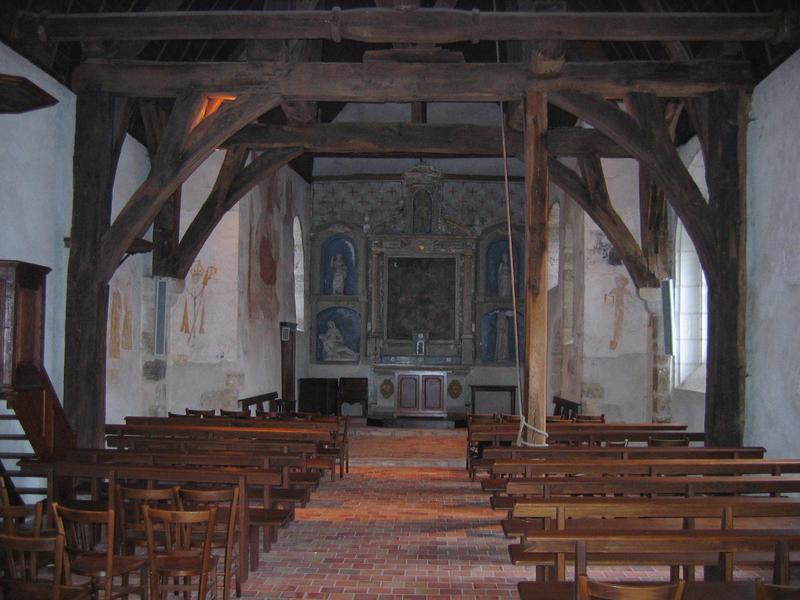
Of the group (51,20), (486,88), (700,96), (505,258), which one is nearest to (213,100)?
(51,20)

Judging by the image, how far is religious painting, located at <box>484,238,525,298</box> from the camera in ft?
58.7

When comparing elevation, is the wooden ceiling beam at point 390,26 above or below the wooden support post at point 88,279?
above

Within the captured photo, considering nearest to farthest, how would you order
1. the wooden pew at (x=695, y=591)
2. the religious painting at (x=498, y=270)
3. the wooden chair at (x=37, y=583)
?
the wooden pew at (x=695, y=591) < the wooden chair at (x=37, y=583) < the religious painting at (x=498, y=270)

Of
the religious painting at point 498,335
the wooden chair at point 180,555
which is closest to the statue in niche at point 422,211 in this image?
the religious painting at point 498,335

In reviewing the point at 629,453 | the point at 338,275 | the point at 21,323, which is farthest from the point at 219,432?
the point at 338,275

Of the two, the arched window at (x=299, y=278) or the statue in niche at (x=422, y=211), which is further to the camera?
the statue in niche at (x=422, y=211)

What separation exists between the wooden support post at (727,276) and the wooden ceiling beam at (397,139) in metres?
2.41

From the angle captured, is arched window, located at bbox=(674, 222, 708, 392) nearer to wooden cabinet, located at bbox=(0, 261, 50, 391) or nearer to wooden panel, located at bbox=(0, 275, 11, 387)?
wooden cabinet, located at bbox=(0, 261, 50, 391)

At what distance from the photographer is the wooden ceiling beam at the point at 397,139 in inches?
400

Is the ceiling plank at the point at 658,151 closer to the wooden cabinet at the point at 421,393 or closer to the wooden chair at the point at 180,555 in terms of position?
the wooden chair at the point at 180,555

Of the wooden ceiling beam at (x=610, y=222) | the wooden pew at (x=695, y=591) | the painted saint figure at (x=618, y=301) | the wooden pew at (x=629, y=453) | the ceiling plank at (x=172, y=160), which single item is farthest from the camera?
the painted saint figure at (x=618, y=301)

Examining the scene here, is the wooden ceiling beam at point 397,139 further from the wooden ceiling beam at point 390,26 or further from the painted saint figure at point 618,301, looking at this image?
the wooden ceiling beam at point 390,26

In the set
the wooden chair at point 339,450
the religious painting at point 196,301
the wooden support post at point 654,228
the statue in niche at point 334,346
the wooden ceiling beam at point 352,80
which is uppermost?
the wooden ceiling beam at point 352,80

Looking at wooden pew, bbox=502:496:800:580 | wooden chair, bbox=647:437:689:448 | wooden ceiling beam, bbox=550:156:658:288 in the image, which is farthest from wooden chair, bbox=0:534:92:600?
wooden ceiling beam, bbox=550:156:658:288
